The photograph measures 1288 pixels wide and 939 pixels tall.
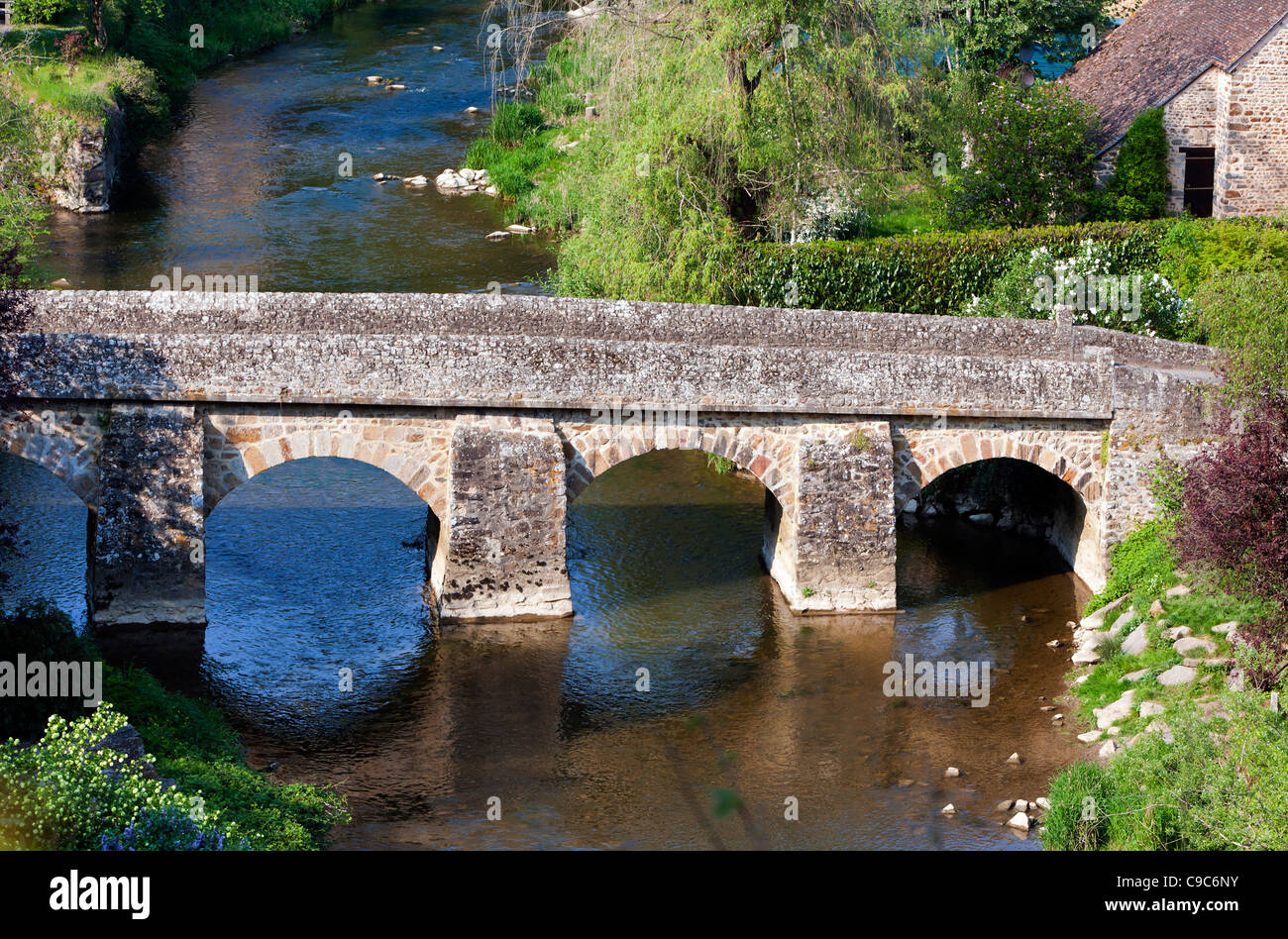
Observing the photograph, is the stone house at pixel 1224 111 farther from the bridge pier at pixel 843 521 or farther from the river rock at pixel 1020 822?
the river rock at pixel 1020 822

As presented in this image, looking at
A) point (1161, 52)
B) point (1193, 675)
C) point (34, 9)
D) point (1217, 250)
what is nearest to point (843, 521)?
point (1193, 675)

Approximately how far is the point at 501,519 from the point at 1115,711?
28.2 ft

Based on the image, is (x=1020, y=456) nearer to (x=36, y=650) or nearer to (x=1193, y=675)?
(x=1193, y=675)

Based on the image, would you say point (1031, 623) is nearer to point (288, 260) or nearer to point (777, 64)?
point (777, 64)

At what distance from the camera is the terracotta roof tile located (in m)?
33.0

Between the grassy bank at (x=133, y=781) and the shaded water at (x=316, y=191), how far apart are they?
17047 mm

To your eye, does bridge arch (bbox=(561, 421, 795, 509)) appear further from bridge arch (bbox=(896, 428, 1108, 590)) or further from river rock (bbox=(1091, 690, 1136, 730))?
river rock (bbox=(1091, 690, 1136, 730))

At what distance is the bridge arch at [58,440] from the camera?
2106 cm

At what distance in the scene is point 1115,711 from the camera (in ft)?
64.2

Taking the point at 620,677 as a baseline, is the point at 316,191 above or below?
above

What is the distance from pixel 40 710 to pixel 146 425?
5.33 metres

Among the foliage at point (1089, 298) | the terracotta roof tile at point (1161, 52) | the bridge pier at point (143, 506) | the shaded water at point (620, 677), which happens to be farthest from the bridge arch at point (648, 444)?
the terracotta roof tile at point (1161, 52)

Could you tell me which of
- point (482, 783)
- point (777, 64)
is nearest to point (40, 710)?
point (482, 783)

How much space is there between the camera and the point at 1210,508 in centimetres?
1934
